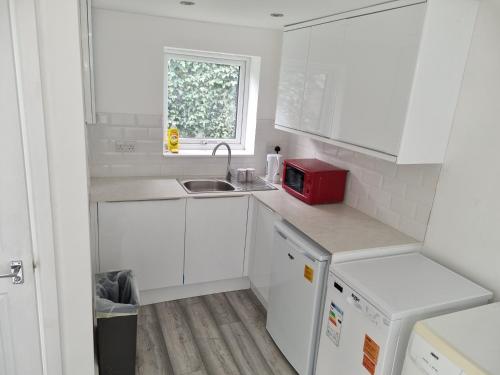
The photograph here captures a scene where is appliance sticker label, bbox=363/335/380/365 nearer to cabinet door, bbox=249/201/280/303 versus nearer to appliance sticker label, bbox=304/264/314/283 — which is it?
appliance sticker label, bbox=304/264/314/283

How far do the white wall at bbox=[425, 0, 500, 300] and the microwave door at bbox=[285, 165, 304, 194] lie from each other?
3.34ft

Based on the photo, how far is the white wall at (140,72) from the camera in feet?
9.79

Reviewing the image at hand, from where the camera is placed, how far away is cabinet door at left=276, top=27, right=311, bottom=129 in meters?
2.82

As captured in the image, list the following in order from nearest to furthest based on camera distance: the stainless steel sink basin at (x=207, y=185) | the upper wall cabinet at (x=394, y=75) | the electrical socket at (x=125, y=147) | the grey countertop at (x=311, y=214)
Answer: the upper wall cabinet at (x=394, y=75)
the grey countertop at (x=311, y=214)
the electrical socket at (x=125, y=147)
the stainless steel sink basin at (x=207, y=185)

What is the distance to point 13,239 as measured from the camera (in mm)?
1507

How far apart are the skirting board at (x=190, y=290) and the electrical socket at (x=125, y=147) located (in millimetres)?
1155

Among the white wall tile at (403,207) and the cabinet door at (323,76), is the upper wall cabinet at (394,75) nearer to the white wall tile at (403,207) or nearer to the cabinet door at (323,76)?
the cabinet door at (323,76)

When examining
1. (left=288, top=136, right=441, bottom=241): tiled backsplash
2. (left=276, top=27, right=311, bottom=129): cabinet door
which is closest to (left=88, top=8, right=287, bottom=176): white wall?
(left=276, top=27, right=311, bottom=129): cabinet door

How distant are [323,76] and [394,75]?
66 cm

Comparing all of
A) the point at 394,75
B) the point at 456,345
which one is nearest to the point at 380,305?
the point at 456,345

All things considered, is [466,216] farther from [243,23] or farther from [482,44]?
[243,23]

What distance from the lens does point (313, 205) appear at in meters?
2.86

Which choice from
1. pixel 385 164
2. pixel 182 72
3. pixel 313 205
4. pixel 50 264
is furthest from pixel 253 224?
pixel 50 264

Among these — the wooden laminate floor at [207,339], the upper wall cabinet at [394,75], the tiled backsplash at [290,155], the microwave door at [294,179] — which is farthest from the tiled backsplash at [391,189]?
the wooden laminate floor at [207,339]
